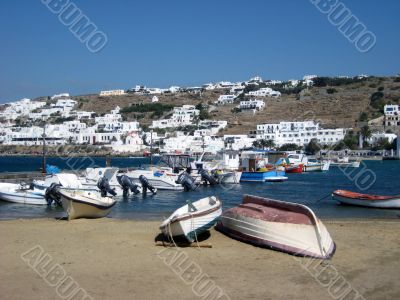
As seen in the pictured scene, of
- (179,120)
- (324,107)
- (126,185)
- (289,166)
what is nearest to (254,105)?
(324,107)

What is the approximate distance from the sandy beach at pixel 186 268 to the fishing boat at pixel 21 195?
1267 centimetres

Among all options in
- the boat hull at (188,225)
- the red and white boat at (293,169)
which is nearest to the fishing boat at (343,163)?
the red and white boat at (293,169)

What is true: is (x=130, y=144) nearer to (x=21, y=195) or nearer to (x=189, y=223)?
(x=21, y=195)

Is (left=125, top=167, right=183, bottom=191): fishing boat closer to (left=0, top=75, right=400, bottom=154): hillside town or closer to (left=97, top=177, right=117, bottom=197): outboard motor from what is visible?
(left=97, top=177, right=117, bottom=197): outboard motor

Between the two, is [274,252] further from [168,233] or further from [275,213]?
[168,233]

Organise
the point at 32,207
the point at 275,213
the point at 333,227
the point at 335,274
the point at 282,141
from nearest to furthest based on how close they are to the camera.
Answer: the point at 335,274 → the point at 275,213 → the point at 333,227 → the point at 32,207 → the point at 282,141

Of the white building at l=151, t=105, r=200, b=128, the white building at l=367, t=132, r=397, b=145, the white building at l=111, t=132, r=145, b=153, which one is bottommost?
the white building at l=111, t=132, r=145, b=153

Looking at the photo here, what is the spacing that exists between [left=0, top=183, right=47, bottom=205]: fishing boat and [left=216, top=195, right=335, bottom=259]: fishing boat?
15298 millimetres

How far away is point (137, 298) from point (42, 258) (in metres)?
3.57

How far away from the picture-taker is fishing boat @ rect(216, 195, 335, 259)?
11.6 m

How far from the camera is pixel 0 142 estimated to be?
18000cm

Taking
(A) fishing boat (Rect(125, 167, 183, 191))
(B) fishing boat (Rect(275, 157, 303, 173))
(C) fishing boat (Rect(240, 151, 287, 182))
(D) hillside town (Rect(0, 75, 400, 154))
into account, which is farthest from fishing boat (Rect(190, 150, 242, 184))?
(D) hillside town (Rect(0, 75, 400, 154))

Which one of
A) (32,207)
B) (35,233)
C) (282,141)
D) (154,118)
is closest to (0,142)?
(154,118)

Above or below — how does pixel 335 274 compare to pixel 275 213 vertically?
below
